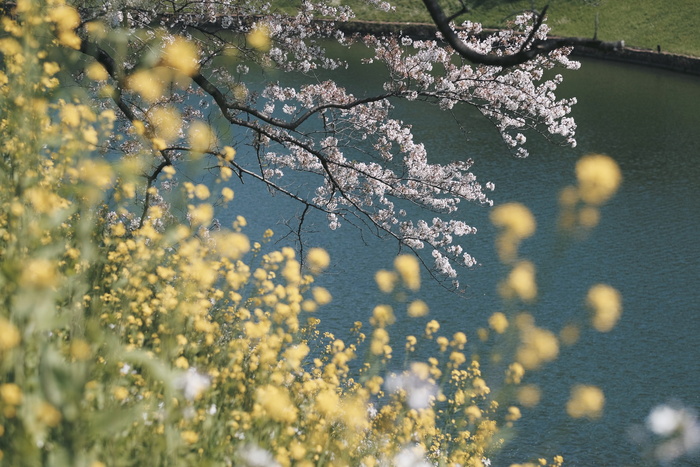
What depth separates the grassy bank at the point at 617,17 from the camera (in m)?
40.6

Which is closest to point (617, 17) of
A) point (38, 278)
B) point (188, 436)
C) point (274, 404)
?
point (274, 404)

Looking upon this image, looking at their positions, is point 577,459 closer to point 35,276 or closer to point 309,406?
point 309,406

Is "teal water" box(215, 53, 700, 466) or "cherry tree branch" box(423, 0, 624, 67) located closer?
"cherry tree branch" box(423, 0, 624, 67)

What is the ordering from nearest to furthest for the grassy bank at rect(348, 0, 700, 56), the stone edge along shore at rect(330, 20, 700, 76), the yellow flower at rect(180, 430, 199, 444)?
the yellow flower at rect(180, 430, 199, 444) → the stone edge along shore at rect(330, 20, 700, 76) → the grassy bank at rect(348, 0, 700, 56)

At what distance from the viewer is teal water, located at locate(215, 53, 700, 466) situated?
1001 centimetres

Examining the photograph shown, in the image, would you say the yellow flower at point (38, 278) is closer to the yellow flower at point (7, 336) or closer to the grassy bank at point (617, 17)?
the yellow flower at point (7, 336)

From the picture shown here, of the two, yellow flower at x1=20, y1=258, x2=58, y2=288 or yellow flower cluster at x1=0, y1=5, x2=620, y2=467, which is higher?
yellow flower cluster at x1=0, y1=5, x2=620, y2=467

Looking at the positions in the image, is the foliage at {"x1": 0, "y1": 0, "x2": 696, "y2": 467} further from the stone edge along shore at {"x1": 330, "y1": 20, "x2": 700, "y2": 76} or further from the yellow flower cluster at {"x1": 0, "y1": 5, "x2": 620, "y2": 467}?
Answer: the stone edge along shore at {"x1": 330, "y1": 20, "x2": 700, "y2": 76}

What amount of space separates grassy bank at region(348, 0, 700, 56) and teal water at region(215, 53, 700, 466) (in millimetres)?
17890

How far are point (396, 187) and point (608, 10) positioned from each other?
42.2 m

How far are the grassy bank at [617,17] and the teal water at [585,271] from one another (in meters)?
17.9

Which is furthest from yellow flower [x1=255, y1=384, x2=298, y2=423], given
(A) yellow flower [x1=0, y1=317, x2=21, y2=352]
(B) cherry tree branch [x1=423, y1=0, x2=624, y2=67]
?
(B) cherry tree branch [x1=423, y1=0, x2=624, y2=67]

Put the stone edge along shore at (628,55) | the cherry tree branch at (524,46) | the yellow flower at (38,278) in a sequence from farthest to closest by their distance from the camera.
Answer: the stone edge along shore at (628,55) < the cherry tree branch at (524,46) < the yellow flower at (38,278)

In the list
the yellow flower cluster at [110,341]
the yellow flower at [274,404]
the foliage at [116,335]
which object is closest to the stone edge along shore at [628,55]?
the yellow flower cluster at [110,341]
